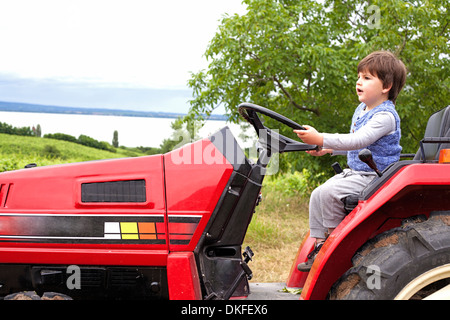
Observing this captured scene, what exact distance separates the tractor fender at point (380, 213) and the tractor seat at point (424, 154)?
4 cm

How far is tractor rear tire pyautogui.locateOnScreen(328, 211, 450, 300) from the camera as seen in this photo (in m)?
2.06

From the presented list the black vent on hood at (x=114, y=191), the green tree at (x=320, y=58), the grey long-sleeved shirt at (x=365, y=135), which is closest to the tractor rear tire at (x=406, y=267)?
the grey long-sleeved shirt at (x=365, y=135)

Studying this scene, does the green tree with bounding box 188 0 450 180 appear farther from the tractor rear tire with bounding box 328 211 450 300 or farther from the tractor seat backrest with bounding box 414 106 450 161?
the tractor rear tire with bounding box 328 211 450 300

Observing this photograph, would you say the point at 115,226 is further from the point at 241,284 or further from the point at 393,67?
the point at 393,67

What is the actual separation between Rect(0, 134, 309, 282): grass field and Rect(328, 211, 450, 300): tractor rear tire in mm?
2035

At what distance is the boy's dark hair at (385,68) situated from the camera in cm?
255

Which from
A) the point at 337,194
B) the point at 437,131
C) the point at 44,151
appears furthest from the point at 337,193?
the point at 44,151

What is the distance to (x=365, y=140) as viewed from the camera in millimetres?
2424

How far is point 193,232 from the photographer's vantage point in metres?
2.32

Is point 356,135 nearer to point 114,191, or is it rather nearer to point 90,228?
point 114,191

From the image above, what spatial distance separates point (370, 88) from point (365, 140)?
14.1 inches

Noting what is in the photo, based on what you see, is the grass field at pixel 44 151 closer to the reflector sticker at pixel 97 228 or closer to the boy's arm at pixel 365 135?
Result: the reflector sticker at pixel 97 228

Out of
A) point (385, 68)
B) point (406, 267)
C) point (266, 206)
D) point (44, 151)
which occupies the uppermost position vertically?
point (385, 68)
